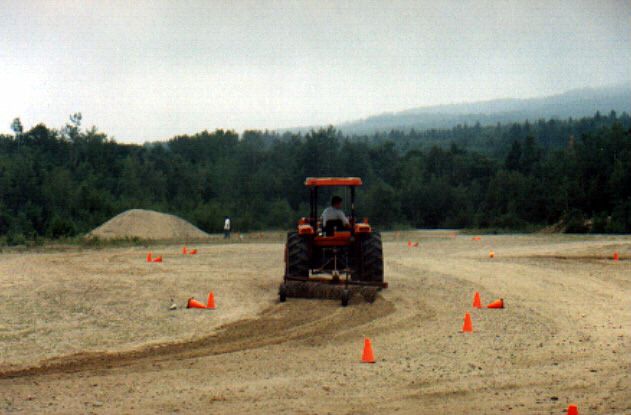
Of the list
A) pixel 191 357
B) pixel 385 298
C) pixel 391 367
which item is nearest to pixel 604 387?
pixel 391 367

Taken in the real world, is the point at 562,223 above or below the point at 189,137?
below

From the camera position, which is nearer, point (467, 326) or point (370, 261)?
point (467, 326)

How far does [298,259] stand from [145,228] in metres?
29.2

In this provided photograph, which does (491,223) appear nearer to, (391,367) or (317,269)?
(317,269)

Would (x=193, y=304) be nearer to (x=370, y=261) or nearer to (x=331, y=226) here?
(x=331, y=226)

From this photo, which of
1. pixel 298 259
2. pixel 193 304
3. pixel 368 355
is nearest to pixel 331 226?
pixel 298 259

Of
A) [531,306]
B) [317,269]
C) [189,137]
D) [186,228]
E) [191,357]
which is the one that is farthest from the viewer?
[189,137]

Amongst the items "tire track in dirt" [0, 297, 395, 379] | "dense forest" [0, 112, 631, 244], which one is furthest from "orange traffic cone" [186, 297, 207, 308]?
"dense forest" [0, 112, 631, 244]

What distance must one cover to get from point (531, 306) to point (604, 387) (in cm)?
663

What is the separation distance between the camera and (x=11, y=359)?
10.3 metres

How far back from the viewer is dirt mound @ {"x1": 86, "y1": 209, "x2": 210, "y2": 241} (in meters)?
43.1

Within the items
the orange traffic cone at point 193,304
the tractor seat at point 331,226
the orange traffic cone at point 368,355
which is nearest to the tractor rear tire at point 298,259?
the tractor seat at point 331,226

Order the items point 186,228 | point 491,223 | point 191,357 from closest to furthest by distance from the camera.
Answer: point 191,357 → point 186,228 → point 491,223

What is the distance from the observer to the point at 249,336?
11828mm
